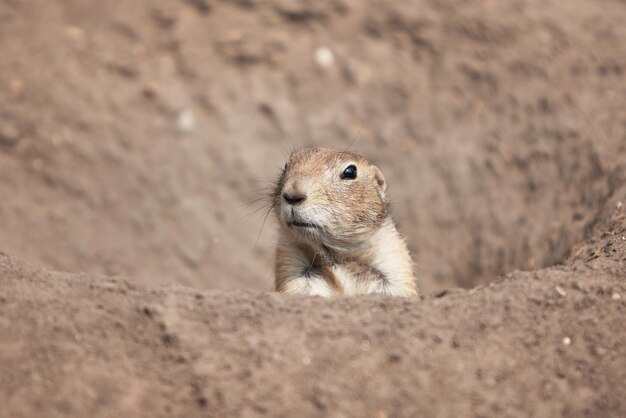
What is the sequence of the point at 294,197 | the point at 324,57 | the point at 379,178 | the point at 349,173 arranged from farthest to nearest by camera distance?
1. the point at 324,57
2. the point at 379,178
3. the point at 349,173
4. the point at 294,197

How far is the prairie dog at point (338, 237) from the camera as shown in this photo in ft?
16.9

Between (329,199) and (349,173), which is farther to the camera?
(349,173)

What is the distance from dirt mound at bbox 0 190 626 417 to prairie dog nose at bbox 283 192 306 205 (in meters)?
1.00

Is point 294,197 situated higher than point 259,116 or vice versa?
point 259,116

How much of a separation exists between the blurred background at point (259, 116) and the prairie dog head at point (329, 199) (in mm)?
2336

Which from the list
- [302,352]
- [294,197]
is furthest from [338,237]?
[302,352]

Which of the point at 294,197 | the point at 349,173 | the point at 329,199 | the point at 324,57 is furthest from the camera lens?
the point at 324,57

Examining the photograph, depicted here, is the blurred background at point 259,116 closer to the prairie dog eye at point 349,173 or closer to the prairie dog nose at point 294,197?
the prairie dog eye at point 349,173

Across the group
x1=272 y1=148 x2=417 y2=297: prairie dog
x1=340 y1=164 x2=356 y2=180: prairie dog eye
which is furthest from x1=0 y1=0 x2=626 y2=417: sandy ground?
x1=340 y1=164 x2=356 y2=180: prairie dog eye

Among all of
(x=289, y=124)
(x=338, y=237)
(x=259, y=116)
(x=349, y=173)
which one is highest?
(x=259, y=116)

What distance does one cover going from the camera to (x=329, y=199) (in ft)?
17.0

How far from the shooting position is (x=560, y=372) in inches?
143

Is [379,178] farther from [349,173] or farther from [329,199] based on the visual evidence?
[329,199]

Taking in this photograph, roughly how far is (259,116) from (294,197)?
4146 millimetres
